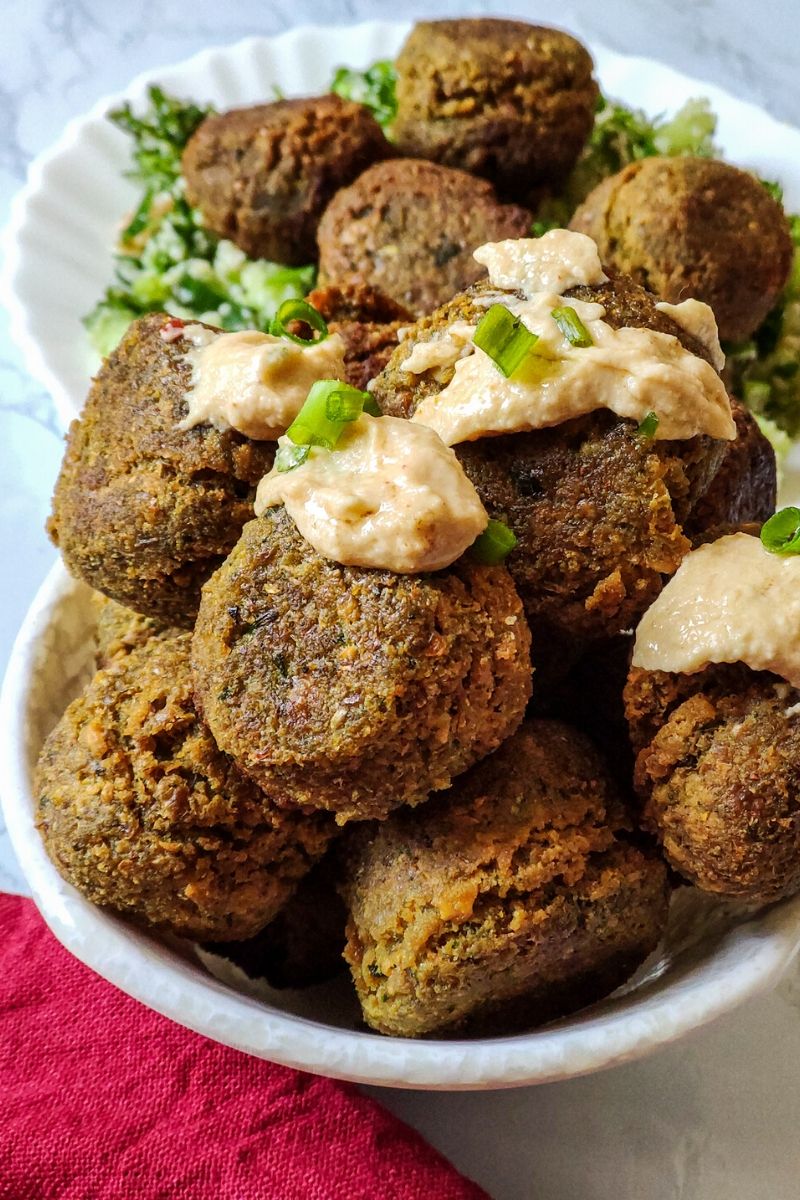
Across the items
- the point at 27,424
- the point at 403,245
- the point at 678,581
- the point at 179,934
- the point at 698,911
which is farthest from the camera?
the point at 27,424

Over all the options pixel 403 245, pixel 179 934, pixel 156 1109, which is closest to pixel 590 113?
pixel 403 245

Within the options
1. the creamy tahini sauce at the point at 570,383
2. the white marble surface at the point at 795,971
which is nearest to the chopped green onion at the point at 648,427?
the creamy tahini sauce at the point at 570,383

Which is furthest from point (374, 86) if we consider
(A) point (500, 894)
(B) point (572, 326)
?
(A) point (500, 894)

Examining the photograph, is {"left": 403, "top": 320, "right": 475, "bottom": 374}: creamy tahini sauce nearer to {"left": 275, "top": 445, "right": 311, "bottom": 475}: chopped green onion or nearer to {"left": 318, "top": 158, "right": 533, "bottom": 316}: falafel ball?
{"left": 275, "top": 445, "right": 311, "bottom": 475}: chopped green onion

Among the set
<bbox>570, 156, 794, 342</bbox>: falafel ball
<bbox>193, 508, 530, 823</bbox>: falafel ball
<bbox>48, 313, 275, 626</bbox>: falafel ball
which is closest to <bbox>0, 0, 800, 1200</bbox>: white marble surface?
<bbox>193, 508, 530, 823</bbox>: falafel ball

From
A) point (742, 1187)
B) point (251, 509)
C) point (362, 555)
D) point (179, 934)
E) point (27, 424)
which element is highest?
point (362, 555)

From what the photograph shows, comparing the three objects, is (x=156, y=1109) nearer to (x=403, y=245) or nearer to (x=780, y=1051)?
(x=780, y=1051)
